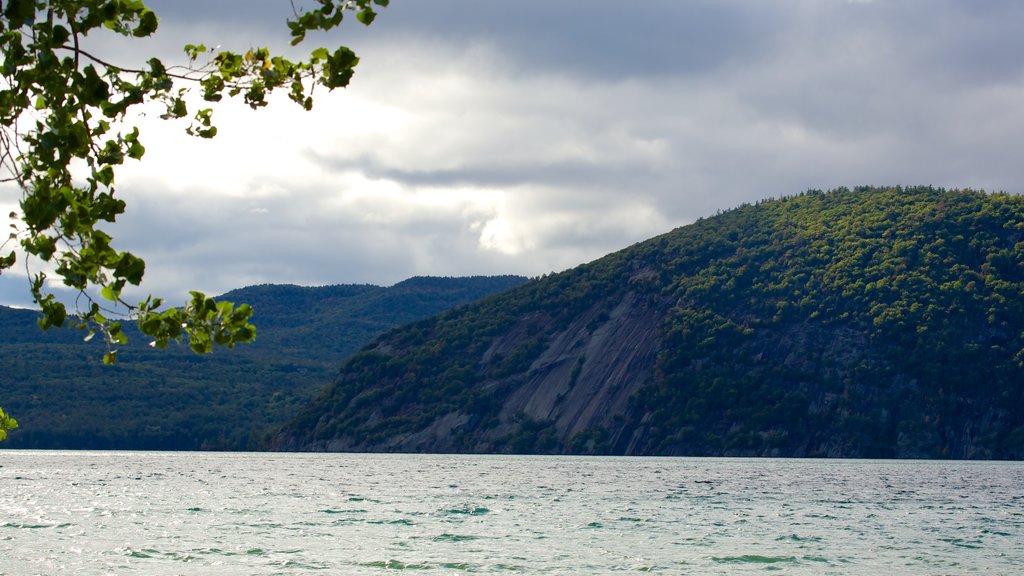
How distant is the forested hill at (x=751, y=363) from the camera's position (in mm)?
156875

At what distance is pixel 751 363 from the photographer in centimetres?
16875

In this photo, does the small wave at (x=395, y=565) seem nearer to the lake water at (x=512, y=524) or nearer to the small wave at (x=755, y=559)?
the lake water at (x=512, y=524)

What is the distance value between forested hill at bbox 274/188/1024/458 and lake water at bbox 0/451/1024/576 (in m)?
48.3

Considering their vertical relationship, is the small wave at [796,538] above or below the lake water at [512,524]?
above

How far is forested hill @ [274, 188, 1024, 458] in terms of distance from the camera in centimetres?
15688

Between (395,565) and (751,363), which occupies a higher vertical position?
(751,363)

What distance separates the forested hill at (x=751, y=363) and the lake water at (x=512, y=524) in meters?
48.3

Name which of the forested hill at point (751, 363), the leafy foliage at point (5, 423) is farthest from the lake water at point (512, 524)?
the forested hill at point (751, 363)

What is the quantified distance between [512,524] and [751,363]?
4610 inches

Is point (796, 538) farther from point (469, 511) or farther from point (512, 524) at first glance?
point (469, 511)

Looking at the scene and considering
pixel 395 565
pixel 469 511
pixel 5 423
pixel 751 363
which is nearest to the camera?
pixel 5 423

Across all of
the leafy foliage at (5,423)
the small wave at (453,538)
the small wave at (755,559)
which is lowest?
the small wave at (453,538)

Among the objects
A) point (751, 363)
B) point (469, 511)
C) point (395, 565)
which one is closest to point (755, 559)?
point (395, 565)

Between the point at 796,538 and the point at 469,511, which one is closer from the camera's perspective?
the point at 796,538
